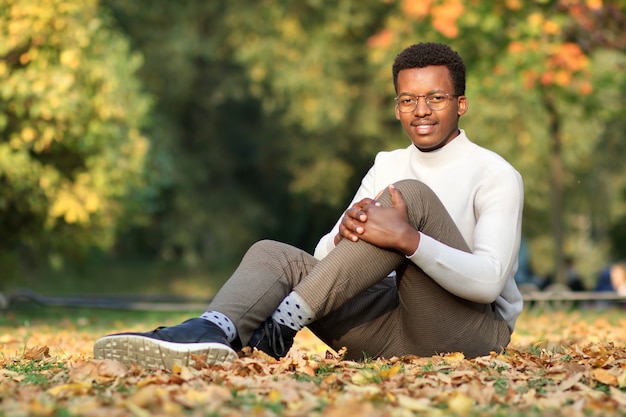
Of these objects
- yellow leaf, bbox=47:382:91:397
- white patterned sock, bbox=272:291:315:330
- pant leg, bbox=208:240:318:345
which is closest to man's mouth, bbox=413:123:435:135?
pant leg, bbox=208:240:318:345

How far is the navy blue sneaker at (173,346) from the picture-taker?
157 inches

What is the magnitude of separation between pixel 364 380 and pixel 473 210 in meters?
1.06

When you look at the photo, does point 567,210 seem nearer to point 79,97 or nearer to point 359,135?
point 359,135

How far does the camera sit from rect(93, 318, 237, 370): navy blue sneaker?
13.1 feet

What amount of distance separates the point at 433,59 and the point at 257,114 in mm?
25606

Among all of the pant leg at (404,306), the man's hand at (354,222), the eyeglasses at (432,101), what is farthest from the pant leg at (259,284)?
the eyeglasses at (432,101)

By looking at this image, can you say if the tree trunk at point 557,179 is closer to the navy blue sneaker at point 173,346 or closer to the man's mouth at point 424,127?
the man's mouth at point 424,127

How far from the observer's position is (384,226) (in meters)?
4.11

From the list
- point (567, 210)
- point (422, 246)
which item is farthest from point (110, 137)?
point (567, 210)

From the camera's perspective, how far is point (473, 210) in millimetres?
4602

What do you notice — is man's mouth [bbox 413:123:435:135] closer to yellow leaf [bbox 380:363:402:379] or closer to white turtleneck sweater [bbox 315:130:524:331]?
white turtleneck sweater [bbox 315:130:524:331]

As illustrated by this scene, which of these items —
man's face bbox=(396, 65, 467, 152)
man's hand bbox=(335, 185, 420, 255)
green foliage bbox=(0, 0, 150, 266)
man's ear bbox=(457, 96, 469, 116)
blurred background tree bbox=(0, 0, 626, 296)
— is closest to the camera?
man's hand bbox=(335, 185, 420, 255)

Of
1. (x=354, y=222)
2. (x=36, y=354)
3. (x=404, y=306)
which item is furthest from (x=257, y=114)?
(x=354, y=222)

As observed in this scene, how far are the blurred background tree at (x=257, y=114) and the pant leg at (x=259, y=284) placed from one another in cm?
822
